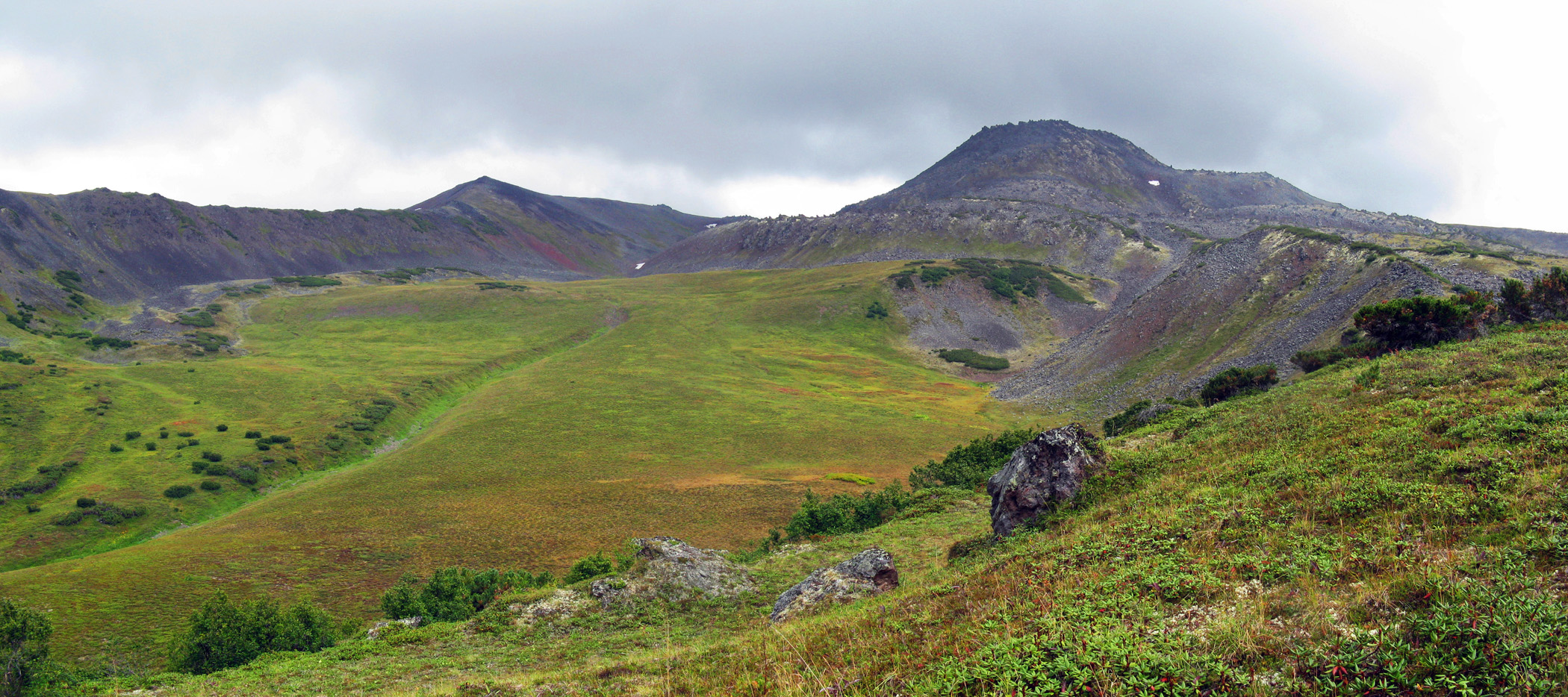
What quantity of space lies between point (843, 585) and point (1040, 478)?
267 inches

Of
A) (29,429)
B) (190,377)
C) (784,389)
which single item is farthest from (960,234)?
(29,429)

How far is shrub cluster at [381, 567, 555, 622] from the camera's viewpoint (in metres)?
21.7

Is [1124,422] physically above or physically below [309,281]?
below

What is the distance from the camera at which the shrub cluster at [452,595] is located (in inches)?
856

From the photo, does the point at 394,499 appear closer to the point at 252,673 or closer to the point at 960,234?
the point at 252,673

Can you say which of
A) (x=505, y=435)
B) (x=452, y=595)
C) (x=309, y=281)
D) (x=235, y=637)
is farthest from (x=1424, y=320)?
(x=309, y=281)

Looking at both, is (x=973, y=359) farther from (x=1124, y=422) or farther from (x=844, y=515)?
(x=844, y=515)

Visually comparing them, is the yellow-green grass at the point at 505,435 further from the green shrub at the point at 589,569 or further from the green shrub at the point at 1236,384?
the green shrub at the point at 1236,384

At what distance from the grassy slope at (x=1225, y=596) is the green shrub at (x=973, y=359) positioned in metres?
79.0

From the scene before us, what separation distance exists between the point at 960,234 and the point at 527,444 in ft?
494

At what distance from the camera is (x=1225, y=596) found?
9.49 m

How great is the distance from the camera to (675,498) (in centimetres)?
4231

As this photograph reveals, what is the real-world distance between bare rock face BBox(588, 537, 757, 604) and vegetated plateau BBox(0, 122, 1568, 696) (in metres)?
0.62

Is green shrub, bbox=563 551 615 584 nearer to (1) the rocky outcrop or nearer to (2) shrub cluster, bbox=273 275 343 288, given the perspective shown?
(1) the rocky outcrop
